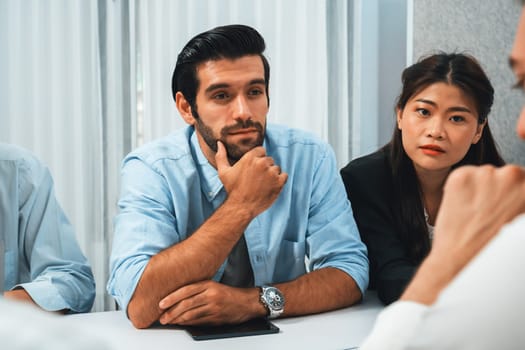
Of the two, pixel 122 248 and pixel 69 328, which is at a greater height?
pixel 69 328

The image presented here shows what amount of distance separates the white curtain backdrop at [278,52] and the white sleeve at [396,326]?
6.86 feet

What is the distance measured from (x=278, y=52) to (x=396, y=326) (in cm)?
230

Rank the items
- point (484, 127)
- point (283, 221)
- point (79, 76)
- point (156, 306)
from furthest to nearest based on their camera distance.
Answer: point (79, 76) → point (484, 127) → point (283, 221) → point (156, 306)

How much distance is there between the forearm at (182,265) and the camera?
1242 millimetres

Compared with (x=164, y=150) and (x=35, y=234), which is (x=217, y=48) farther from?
(x=35, y=234)

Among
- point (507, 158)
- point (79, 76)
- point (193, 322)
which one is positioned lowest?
point (193, 322)

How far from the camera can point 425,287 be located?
1.69 ft

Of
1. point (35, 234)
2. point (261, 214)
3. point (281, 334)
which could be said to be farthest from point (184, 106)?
point (281, 334)

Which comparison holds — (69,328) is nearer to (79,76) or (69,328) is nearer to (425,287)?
(425,287)

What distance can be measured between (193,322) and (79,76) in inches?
55.7

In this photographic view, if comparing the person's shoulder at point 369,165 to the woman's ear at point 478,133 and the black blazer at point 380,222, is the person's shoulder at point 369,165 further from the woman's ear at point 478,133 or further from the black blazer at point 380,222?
the woman's ear at point 478,133

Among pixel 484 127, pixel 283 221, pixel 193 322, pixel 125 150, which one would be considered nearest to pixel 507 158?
pixel 484 127

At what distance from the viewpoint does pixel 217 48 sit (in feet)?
5.27

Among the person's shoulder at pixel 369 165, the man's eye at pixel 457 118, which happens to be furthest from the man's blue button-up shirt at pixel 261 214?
the man's eye at pixel 457 118
